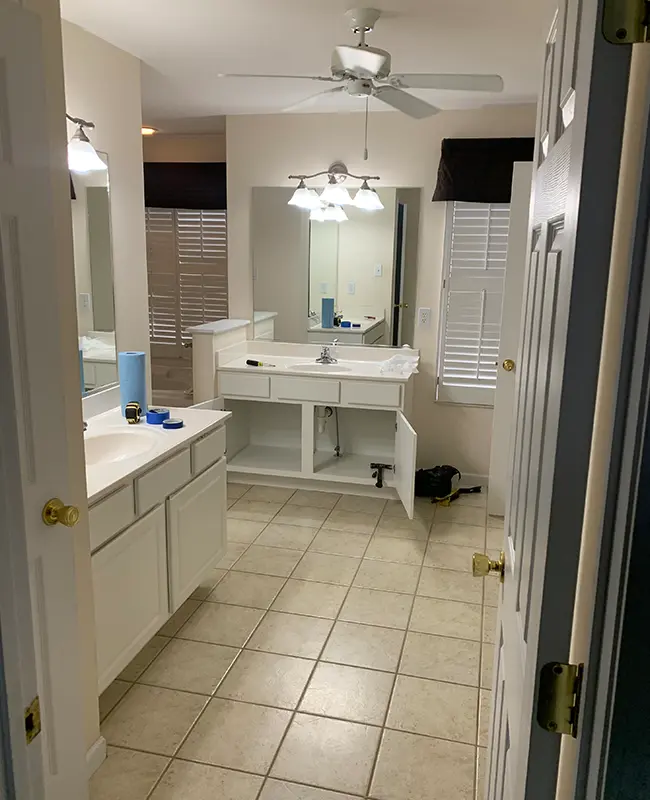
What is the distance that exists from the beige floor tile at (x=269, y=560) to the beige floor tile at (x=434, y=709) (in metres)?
1.02

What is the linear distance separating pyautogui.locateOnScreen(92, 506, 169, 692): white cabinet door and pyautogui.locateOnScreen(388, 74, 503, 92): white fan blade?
201 centimetres

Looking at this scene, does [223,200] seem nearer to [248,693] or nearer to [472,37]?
[472,37]

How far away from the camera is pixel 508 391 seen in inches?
160

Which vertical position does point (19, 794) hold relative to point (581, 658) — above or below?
below

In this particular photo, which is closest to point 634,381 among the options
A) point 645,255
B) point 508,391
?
point 645,255

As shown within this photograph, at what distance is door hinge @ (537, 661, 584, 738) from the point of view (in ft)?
2.69

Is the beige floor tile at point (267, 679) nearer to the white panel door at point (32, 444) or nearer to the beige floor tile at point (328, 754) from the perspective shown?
the beige floor tile at point (328, 754)

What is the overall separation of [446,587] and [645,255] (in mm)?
2835

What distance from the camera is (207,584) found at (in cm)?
328

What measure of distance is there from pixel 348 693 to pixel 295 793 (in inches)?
19.9

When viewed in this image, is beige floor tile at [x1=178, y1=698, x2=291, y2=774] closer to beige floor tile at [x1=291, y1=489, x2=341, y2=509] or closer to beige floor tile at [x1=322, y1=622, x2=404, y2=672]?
beige floor tile at [x1=322, y1=622, x2=404, y2=672]

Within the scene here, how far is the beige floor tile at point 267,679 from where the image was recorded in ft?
Result: 8.04

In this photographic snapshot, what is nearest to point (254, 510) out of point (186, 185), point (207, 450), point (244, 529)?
point (244, 529)

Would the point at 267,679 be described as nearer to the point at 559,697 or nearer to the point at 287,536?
the point at 287,536
